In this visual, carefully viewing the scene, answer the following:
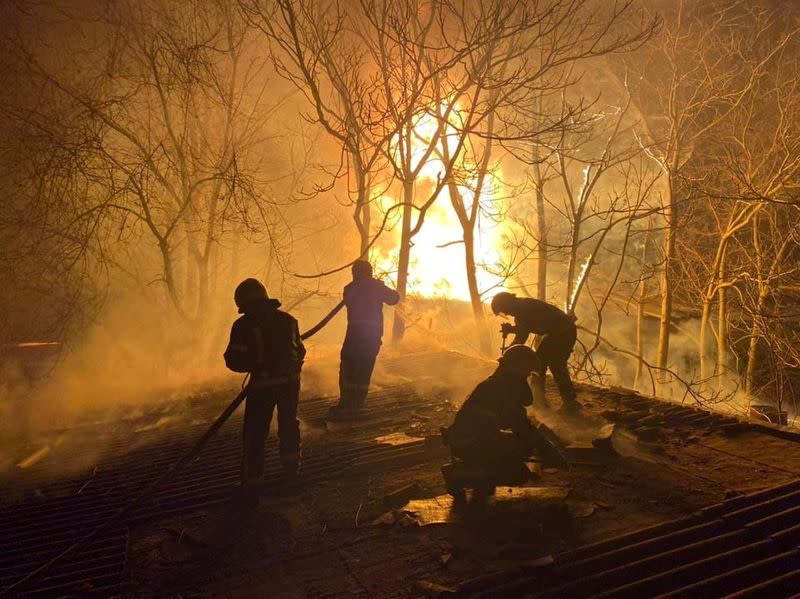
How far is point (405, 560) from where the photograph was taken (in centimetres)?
375

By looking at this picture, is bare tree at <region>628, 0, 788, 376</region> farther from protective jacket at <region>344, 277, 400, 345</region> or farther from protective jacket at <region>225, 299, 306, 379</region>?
protective jacket at <region>225, 299, 306, 379</region>

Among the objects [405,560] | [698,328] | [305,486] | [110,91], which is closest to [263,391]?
[305,486]

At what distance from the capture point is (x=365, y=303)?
295 inches

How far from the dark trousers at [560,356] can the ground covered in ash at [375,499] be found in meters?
0.39

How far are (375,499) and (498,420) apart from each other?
143 centimetres

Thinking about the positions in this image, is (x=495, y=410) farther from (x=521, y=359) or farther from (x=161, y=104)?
(x=161, y=104)

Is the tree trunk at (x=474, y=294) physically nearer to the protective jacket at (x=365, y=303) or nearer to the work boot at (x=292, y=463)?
the protective jacket at (x=365, y=303)

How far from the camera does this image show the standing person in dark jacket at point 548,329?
6.60 m

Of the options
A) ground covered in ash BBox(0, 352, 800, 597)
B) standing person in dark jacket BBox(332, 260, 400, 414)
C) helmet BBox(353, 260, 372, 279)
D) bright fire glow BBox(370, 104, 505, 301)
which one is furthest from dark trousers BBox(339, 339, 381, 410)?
bright fire glow BBox(370, 104, 505, 301)

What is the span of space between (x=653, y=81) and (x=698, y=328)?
34.0ft

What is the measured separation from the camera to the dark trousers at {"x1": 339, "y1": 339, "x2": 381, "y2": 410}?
7.51 meters

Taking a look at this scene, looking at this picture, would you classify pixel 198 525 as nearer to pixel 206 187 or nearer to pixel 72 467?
pixel 72 467

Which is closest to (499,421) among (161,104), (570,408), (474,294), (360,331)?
(570,408)

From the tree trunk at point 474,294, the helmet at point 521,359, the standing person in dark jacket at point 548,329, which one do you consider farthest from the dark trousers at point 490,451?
the tree trunk at point 474,294
